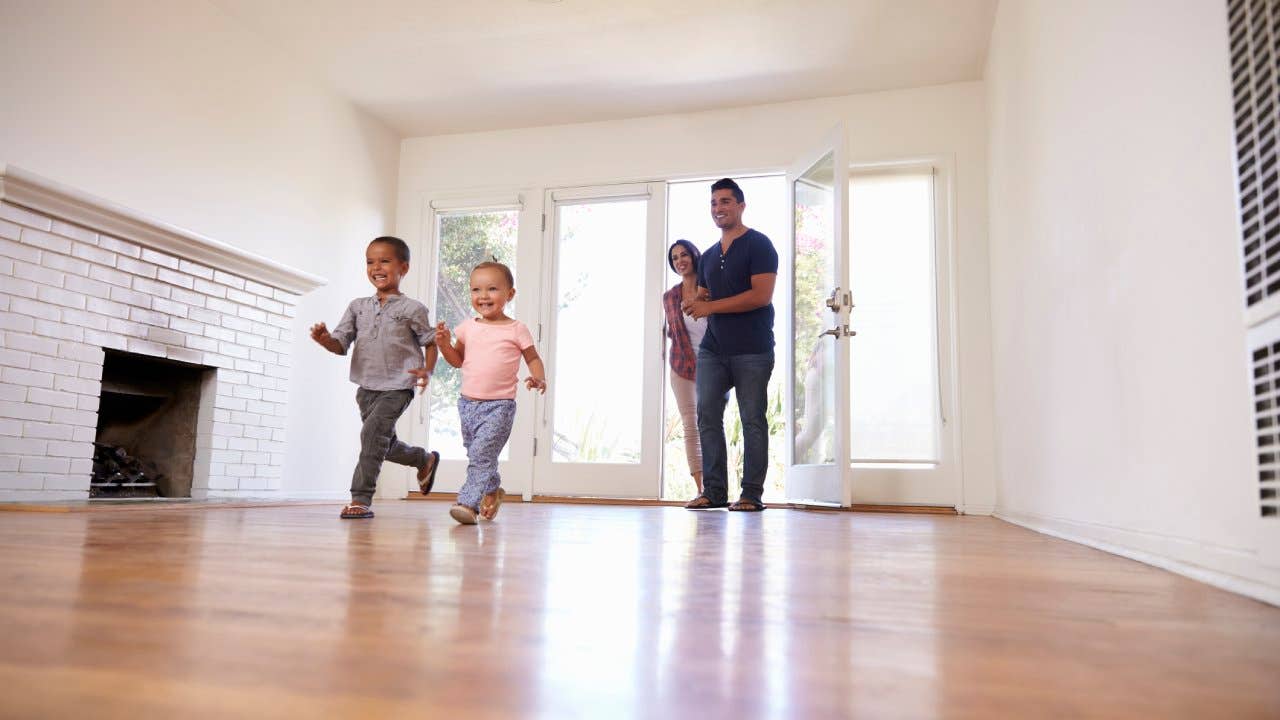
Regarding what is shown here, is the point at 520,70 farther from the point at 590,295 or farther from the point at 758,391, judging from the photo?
the point at 758,391

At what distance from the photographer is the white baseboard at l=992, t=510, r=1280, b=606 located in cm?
102

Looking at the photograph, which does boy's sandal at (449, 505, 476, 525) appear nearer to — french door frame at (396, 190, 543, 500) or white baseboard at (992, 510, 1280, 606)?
white baseboard at (992, 510, 1280, 606)

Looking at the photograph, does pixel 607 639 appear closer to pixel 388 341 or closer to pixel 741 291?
pixel 388 341

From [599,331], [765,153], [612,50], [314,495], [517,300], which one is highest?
[612,50]

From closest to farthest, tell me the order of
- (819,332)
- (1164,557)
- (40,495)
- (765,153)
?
(1164,557)
(40,495)
(819,332)
(765,153)

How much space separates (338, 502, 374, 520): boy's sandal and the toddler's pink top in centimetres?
48

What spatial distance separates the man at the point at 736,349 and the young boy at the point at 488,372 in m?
1.20

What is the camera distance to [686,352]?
4746 mm

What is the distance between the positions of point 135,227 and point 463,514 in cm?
244

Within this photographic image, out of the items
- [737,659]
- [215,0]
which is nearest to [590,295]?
[215,0]

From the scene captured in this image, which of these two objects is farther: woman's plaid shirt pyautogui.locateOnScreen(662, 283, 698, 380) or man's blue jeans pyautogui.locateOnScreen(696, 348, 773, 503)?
woman's plaid shirt pyautogui.locateOnScreen(662, 283, 698, 380)

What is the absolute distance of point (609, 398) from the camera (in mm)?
5516

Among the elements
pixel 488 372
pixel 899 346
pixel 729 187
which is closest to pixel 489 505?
pixel 488 372

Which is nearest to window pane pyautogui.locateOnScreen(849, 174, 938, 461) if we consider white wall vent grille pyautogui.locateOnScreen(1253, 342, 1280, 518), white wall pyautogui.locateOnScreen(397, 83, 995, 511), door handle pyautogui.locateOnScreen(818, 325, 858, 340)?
white wall pyautogui.locateOnScreen(397, 83, 995, 511)
